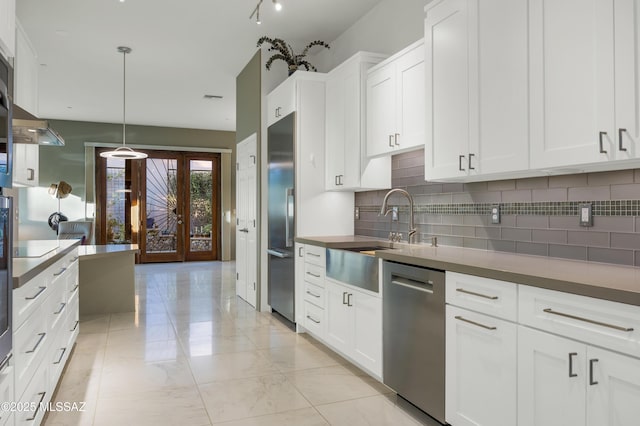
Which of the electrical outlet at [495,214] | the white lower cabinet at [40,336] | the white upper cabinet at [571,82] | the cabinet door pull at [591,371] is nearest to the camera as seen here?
the cabinet door pull at [591,371]

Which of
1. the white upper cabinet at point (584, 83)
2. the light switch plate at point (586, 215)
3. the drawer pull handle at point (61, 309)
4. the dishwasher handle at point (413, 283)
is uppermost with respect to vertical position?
the white upper cabinet at point (584, 83)

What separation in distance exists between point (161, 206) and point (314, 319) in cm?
698

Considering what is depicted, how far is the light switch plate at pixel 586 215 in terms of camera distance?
219 centimetres

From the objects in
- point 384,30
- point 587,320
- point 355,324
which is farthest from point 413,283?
point 384,30

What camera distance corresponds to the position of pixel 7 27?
7.07 ft

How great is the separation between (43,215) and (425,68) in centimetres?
850

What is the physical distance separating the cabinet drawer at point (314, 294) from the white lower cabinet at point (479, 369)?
1.61 metres

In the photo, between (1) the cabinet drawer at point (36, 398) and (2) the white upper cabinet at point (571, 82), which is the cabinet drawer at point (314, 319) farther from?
(2) the white upper cabinet at point (571, 82)

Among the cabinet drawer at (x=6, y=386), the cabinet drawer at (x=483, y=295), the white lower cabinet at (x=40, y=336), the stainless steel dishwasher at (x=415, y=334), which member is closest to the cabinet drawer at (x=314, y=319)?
the stainless steel dishwasher at (x=415, y=334)

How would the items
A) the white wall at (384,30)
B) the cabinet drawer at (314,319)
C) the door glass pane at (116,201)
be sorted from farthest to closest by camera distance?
1. the door glass pane at (116,201)
2. the cabinet drawer at (314,319)
3. the white wall at (384,30)

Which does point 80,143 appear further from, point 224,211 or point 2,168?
point 2,168

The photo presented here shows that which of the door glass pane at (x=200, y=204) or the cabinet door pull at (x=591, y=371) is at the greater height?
the door glass pane at (x=200, y=204)

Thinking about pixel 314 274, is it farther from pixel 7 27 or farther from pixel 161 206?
pixel 161 206

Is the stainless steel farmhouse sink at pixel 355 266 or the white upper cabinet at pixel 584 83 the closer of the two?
the white upper cabinet at pixel 584 83
